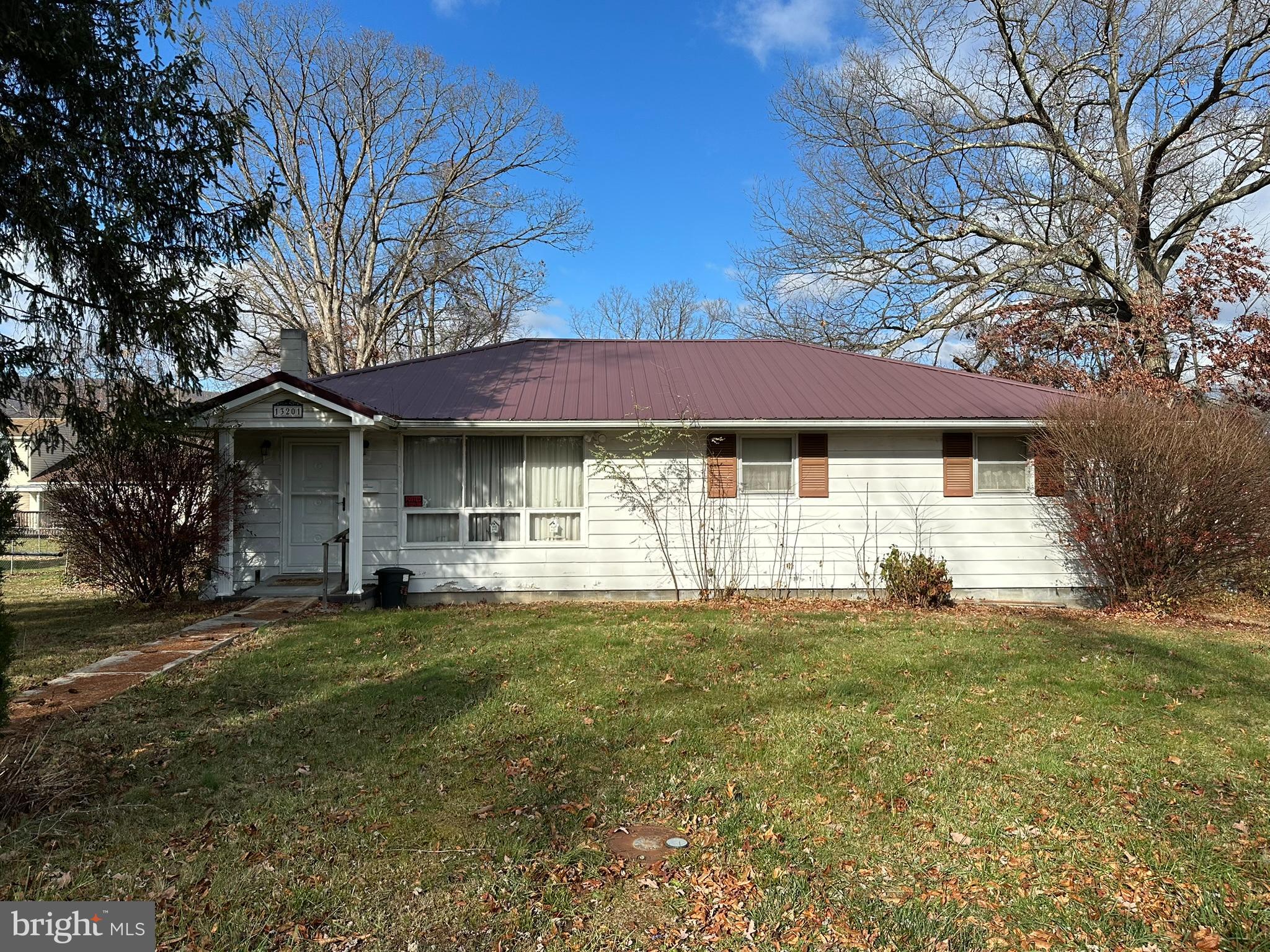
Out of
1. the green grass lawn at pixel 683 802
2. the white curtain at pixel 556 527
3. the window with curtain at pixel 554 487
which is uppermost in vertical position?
the window with curtain at pixel 554 487

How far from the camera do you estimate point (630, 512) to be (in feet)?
35.1

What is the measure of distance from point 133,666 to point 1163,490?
1173 centimetres

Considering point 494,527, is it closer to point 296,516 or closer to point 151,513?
point 296,516

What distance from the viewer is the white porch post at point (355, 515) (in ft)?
32.0

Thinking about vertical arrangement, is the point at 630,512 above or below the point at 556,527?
above

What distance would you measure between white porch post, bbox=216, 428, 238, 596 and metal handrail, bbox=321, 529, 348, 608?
1.18m

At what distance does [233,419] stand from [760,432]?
723cm

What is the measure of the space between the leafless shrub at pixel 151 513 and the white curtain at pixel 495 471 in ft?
10.0

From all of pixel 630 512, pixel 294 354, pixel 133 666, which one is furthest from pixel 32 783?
pixel 294 354

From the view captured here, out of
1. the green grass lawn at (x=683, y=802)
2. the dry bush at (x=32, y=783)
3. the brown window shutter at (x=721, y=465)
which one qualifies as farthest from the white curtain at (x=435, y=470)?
the dry bush at (x=32, y=783)

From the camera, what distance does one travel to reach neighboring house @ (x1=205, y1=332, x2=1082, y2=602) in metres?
10.4

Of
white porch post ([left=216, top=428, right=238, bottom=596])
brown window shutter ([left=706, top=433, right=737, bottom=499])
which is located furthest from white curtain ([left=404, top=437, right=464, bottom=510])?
brown window shutter ([left=706, top=433, right=737, bottom=499])

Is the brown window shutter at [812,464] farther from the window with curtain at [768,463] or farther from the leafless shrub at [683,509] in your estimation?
the leafless shrub at [683,509]

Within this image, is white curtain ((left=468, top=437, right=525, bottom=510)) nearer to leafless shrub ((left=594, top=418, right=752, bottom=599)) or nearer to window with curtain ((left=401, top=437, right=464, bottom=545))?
window with curtain ((left=401, top=437, right=464, bottom=545))
